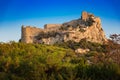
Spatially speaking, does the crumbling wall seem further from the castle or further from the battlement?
the battlement

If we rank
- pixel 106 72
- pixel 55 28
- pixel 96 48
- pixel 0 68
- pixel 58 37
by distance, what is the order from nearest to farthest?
pixel 106 72 → pixel 0 68 → pixel 96 48 → pixel 58 37 → pixel 55 28

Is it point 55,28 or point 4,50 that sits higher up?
point 55,28

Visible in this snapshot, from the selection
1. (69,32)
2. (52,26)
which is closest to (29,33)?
(52,26)

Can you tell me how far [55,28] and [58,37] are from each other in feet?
22.6

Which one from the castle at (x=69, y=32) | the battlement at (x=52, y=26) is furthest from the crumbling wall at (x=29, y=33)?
the battlement at (x=52, y=26)

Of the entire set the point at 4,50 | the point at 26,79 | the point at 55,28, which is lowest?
the point at 26,79

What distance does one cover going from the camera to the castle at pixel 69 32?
227 feet

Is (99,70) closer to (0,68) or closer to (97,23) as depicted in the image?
(0,68)

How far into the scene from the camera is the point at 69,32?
225 ft

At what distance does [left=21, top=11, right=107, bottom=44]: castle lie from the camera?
6906 cm

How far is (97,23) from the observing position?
74.1 metres

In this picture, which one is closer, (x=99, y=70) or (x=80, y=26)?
(x=99, y=70)

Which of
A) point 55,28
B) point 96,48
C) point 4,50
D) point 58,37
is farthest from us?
point 55,28

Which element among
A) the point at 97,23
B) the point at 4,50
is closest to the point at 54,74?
the point at 4,50
